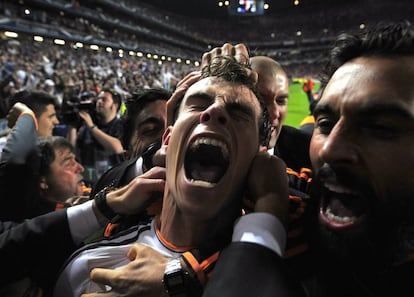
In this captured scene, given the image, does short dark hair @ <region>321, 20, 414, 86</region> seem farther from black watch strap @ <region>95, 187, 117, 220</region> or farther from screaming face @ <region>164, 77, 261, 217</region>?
black watch strap @ <region>95, 187, 117, 220</region>

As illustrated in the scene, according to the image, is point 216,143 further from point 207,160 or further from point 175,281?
point 175,281

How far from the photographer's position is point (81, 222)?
1624 millimetres

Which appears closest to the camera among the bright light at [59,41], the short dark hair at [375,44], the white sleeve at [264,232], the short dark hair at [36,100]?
the white sleeve at [264,232]

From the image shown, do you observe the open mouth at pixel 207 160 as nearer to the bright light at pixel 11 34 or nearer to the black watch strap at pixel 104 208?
the black watch strap at pixel 104 208

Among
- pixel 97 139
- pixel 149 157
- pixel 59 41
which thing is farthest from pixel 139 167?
pixel 59 41

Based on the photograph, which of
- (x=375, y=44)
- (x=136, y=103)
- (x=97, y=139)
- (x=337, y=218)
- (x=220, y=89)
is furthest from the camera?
(x=97, y=139)

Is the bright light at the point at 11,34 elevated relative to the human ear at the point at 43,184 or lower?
elevated

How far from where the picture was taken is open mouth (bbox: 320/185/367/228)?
1.05 metres

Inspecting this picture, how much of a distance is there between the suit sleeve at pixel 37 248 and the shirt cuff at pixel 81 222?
2cm

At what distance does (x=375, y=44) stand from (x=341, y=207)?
596mm

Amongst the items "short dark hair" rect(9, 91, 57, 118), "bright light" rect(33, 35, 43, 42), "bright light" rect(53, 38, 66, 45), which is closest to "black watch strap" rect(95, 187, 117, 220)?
"short dark hair" rect(9, 91, 57, 118)

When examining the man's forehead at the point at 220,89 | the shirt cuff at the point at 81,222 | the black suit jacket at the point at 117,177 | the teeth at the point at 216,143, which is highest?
the man's forehead at the point at 220,89

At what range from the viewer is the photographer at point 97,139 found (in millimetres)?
4406

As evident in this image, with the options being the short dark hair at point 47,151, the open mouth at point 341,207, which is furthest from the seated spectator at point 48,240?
the short dark hair at point 47,151
